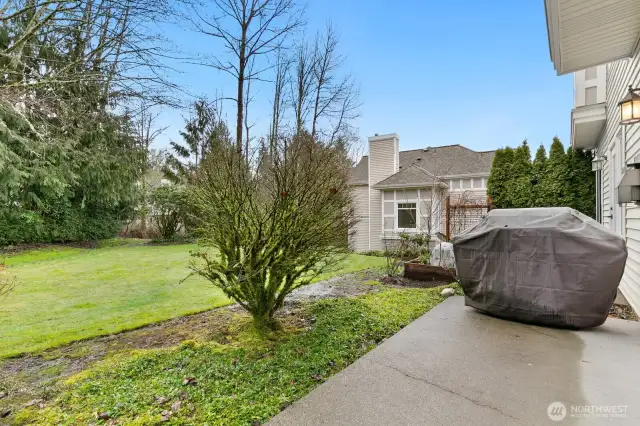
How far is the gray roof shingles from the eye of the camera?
46.3 feet

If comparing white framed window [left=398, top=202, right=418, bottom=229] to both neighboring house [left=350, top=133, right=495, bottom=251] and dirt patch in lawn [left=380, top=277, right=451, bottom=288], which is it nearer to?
neighboring house [left=350, top=133, right=495, bottom=251]

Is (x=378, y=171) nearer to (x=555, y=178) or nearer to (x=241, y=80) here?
(x=555, y=178)

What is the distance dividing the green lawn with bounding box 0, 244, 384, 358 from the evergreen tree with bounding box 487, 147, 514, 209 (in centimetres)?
543

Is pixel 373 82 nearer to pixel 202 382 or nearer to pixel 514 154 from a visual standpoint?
pixel 514 154

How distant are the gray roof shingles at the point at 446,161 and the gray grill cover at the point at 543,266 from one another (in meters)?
8.95

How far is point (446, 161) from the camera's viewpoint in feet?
50.4

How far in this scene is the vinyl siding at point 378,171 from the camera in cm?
1434

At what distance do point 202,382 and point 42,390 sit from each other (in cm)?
129

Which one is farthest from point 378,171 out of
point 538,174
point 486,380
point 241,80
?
point 486,380

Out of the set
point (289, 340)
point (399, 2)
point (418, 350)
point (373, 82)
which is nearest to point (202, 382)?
point (289, 340)

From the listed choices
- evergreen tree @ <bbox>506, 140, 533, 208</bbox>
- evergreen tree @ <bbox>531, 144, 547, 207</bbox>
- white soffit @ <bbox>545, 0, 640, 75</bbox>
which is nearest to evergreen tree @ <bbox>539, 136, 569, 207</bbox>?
evergreen tree @ <bbox>531, 144, 547, 207</bbox>

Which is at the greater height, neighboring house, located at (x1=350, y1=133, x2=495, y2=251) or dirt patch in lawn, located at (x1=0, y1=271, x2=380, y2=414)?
neighboring house, located at (x1=350, y1=133, x2=495, y2=251)

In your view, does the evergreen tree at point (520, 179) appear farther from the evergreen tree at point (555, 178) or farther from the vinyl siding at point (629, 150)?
the vinyl siding at point (629, 150)

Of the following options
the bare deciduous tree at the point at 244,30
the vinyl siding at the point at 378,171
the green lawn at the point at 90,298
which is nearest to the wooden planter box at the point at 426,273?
the green lawn at the point at 90,298
